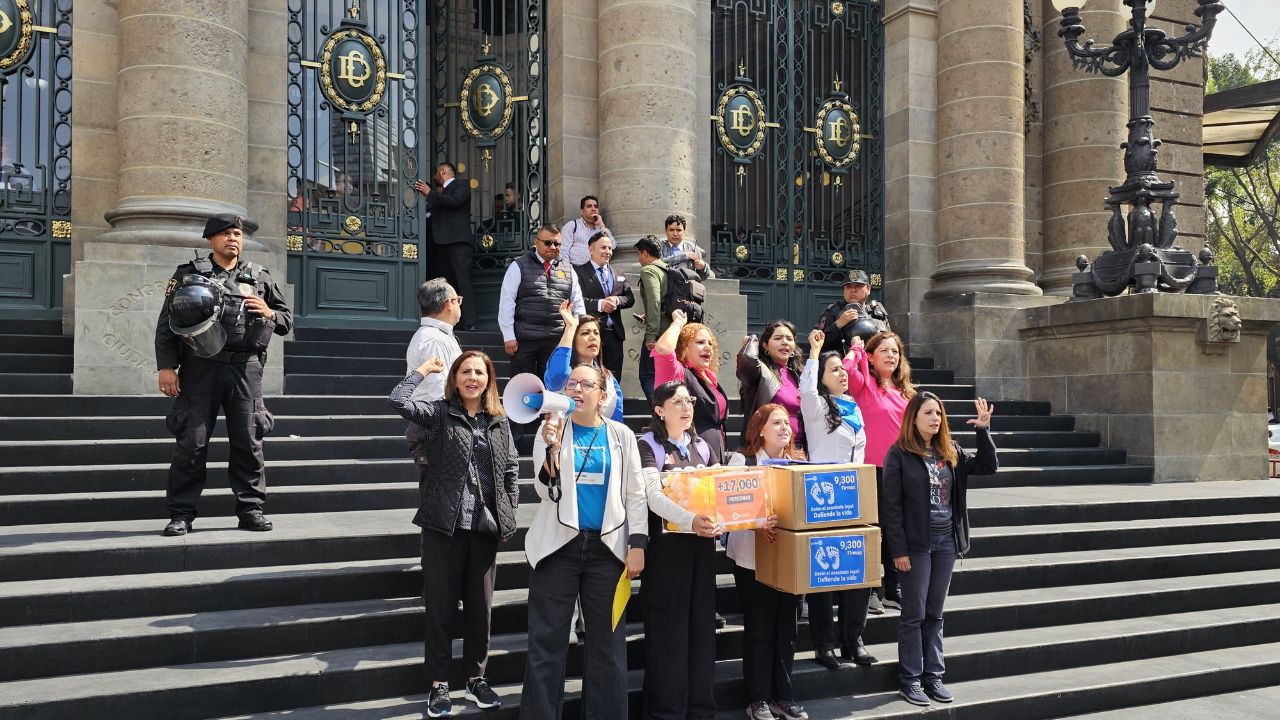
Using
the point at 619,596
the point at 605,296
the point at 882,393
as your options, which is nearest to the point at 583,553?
the point at 619,596

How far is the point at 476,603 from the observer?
5.02 metres

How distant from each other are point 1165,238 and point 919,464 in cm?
827

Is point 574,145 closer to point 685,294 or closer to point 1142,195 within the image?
point 685,294

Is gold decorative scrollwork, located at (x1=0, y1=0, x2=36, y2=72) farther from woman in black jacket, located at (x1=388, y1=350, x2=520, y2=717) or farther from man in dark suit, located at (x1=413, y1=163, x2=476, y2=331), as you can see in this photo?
woman in black jacket, located at (x1=388, y1=350, x2=520, y2=717)

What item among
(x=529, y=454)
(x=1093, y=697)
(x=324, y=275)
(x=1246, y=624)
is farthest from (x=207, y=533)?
(x=1246, y=624)

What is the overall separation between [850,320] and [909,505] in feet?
9.57

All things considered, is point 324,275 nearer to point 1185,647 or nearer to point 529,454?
point 529,454

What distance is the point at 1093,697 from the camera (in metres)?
6.09

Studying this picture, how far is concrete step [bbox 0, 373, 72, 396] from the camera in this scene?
847 cm

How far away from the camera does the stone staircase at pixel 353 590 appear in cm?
508

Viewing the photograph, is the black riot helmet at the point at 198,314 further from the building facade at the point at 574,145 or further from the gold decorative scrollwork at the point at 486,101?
the gold decorative scrollwork at the point at 486,101

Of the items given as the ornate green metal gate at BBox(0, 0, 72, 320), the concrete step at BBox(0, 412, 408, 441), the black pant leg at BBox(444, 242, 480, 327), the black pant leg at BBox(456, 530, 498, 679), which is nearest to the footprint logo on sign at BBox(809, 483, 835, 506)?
the black pant leg at BBox(456, 530, 498, 679)

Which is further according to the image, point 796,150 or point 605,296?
point 796,150

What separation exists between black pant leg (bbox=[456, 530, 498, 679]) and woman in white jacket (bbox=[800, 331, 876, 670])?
201cm
